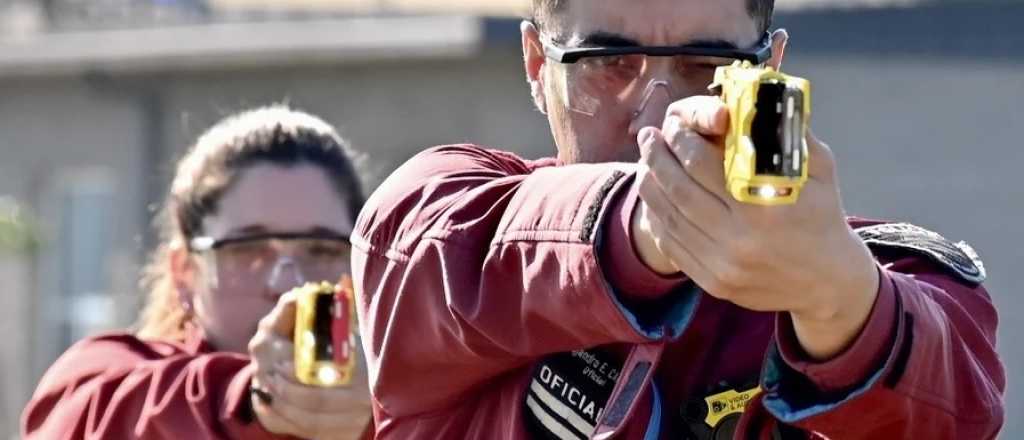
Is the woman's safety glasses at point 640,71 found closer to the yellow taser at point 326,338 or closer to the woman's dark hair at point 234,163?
the yellow taser at point 326,338

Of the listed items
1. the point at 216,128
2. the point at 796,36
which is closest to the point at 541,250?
the point at 216,128

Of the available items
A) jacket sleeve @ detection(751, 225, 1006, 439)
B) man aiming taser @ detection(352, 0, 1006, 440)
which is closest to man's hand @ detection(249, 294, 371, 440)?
man aiming taser @ detection(352, 0, 1006, 440)

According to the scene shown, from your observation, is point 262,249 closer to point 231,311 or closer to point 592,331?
point 231,311

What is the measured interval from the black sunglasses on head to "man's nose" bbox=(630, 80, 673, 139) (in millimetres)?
42

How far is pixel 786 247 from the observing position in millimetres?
2186

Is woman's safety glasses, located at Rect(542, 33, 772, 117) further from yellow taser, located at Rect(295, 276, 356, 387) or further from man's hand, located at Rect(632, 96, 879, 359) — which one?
yellow taser, located at Rect(295, 276, 356, 387)

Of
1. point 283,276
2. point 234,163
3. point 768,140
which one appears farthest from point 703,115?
point 234,163

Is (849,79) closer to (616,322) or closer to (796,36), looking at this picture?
(796,36)

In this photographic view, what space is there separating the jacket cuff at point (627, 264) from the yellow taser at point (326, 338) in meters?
1.84

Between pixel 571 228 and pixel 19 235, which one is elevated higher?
pixel 571 228

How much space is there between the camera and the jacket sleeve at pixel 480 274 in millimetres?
2461

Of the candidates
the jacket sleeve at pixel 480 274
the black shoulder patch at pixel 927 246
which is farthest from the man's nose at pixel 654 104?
the black shoulder patch at pixel 927 246

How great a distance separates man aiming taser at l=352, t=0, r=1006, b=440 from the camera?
2.20 metres

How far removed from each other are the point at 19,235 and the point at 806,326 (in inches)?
650
